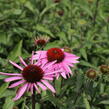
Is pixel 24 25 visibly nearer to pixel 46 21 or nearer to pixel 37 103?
pixel 46 21

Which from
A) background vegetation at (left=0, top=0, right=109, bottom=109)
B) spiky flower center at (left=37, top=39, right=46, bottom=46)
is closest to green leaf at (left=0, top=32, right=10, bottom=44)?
background vegetation at (left=0, top=0, right=109, bottom=109)

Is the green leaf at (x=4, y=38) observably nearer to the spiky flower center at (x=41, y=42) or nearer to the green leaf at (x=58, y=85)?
the spiky flower center at (x=41, y=42)

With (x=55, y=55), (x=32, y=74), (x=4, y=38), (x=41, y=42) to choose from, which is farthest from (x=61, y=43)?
(x=32, y=74)

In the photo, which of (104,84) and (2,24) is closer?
(104,84)

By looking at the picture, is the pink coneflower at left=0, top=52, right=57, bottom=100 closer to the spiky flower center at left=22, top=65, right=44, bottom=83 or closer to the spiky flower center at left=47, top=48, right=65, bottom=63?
the spiky flower center at left=22, top=65, right=44, bottom=83

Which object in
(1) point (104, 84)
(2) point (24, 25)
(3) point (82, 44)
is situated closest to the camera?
(1) point (104, 84)

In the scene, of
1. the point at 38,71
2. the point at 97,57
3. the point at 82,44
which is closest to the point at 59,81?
the point at 38,71

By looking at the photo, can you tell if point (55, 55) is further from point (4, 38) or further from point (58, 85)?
point (4, 38)

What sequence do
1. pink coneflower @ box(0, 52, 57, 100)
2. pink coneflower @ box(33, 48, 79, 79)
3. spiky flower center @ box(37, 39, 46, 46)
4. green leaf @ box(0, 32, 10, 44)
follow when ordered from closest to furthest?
1. pink coneflower @ box(0, 52, 57, 100)
2. pink coneflower @ box(33, 48, 79, 79)
3. spiky flower center @ box(37, 39, 46, 46)
4. green leaf @ box(0, 32, 10, 44)

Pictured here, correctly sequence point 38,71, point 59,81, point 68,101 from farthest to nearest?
point 59,81, point 68,101, point 38,71
